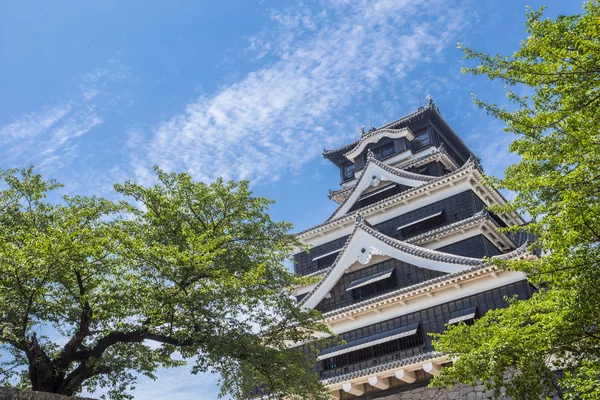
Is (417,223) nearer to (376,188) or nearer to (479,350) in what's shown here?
(376,188)

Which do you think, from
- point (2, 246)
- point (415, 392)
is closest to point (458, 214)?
point (415, 392)

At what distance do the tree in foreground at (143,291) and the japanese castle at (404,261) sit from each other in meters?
6.79

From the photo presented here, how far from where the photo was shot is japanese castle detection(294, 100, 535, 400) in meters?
19.0

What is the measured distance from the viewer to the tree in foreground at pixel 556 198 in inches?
331

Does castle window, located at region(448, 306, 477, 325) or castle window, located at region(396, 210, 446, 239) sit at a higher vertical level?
castle window, located at region(396, 210, 446, 239)

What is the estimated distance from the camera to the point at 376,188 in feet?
95.8

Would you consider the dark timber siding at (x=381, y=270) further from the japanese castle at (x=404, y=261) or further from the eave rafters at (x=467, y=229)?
the eave rafters at (x=467, y=229)

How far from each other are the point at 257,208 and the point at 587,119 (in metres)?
8.81

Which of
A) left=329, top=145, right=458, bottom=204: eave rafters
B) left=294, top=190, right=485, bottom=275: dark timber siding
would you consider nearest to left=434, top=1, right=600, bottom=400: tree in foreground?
left=294, top=190, right=485, bottom=275: dark timber siding

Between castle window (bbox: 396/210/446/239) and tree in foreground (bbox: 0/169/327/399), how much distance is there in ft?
40.9

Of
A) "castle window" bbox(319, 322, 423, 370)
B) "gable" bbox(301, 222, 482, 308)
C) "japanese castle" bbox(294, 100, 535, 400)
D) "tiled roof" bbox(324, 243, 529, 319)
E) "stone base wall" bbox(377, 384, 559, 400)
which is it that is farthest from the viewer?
"gable" bbox(301, 222, 482, 308)

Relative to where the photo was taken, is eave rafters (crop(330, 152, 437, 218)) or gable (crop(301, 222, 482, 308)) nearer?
gable (crop(301, 222, 482, 308))

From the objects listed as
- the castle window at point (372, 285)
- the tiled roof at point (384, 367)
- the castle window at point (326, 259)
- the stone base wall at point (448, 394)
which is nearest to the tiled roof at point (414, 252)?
the castle window at point (372, 285)

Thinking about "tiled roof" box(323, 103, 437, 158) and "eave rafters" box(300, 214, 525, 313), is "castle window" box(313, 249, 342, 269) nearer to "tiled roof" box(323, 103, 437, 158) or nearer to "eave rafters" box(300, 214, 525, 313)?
"eave rafters" box(300, 214, 525, 313)
